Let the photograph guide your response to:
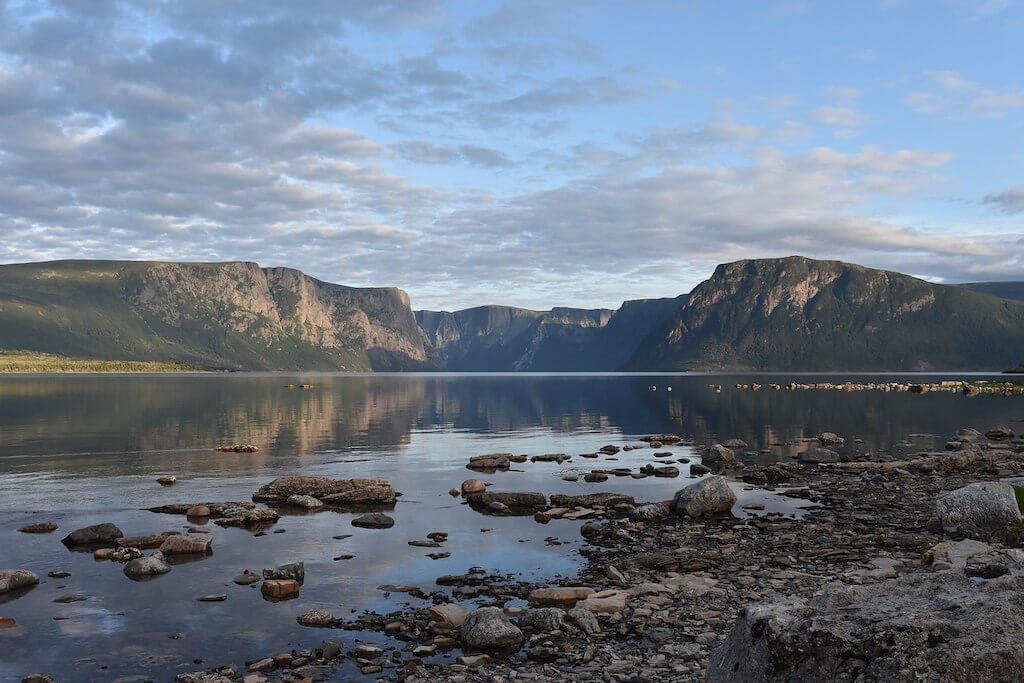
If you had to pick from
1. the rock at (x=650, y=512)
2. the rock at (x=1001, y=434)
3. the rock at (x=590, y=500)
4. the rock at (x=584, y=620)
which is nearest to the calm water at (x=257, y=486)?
the rock at (x=590, y=500)

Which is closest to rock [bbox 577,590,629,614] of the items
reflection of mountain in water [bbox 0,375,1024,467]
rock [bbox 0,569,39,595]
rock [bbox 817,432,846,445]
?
rock [bbox 0,569,39,595]

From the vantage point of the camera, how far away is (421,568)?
24234mm

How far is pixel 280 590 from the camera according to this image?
68.6 ft

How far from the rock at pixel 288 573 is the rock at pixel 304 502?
1276cm

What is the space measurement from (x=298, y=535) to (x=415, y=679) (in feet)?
53.1

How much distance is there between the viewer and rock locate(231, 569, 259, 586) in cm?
2236

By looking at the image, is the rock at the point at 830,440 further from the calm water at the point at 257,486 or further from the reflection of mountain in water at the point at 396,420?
the calm water at the point at 257,486

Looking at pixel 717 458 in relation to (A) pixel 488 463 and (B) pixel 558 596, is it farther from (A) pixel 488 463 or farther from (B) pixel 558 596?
(B) pixel 558 596

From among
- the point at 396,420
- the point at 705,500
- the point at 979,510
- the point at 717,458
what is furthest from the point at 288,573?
the point at 396,420

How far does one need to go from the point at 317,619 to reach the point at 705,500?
1971 centimetres

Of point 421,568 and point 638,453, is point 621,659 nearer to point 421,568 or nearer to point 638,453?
point 421,568

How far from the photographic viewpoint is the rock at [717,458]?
165 ft

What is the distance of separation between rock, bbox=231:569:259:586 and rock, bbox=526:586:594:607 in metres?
8.85

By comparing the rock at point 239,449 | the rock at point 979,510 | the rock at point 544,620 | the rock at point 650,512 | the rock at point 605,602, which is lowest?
the rock at point 239,449
